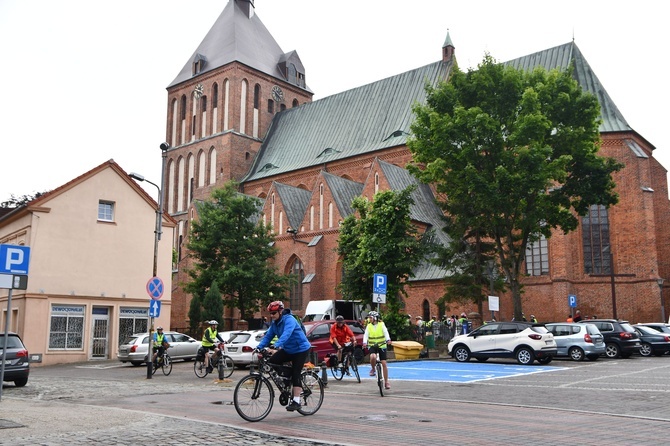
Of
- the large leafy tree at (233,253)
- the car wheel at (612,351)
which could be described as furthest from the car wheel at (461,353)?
the large leafy tree at (233,253)

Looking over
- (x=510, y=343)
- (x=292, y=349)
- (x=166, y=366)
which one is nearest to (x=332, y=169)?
(x=510, y=343)

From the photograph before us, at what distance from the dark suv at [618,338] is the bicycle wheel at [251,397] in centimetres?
1901

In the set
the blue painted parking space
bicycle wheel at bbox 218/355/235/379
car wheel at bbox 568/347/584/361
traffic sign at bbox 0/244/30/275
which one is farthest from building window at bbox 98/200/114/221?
car wheel at bbox 568/347/584/361

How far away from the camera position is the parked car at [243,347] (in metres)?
22.0

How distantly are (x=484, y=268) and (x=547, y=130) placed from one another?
872 cm

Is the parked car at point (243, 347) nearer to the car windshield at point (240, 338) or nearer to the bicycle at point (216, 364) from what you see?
the car windshield at point (240, 338)

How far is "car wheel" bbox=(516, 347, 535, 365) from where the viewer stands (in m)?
21.8

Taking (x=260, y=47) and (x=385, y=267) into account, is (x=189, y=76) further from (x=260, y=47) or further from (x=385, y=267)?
(x=385, y=267)

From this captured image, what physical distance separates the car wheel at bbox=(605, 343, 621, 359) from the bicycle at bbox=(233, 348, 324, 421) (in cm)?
1890

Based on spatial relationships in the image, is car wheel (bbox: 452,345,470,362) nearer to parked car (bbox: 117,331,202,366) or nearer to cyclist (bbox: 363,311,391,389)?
cyclist (bbox: 363,311,391,389)

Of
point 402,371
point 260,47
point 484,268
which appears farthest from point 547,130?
point 260,47

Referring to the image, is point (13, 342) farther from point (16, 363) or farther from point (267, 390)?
point (267, 390)

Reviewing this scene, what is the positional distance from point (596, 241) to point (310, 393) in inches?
1260

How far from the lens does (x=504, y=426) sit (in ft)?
Result: 28.9
